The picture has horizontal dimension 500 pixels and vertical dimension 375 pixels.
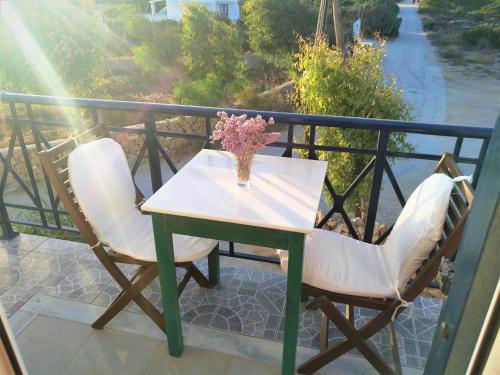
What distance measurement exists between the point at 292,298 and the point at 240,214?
0.42 meters

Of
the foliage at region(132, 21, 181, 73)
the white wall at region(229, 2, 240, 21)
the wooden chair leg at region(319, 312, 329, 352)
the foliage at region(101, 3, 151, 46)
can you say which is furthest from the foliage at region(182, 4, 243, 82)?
the white wall at region(229, 2, 240, 21)

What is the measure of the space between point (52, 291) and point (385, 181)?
647cm

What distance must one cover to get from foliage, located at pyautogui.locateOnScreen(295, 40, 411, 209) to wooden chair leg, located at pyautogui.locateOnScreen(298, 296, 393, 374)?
3403 millimetres

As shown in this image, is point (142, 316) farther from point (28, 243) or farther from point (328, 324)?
point (28, 243)

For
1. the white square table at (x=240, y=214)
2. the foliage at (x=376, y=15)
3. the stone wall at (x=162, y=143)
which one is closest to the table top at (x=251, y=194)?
the white square table at (x=240, y=214)

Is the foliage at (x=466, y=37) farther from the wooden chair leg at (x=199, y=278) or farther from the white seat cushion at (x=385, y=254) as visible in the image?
the wooden chair leg at (x=199, y=278)

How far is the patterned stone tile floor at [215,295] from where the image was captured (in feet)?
7.01

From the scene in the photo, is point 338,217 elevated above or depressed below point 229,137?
below

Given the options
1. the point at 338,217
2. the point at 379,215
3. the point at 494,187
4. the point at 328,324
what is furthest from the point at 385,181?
the point at 494,187

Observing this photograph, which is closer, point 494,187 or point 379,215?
point 494,187

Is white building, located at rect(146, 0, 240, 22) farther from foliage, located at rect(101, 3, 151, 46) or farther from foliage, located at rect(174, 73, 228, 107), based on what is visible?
foliage, located at rect(174, 73, 228, 107)

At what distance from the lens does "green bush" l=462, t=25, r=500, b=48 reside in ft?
67.2

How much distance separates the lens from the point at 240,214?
1.60 meters

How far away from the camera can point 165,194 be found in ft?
5.78
